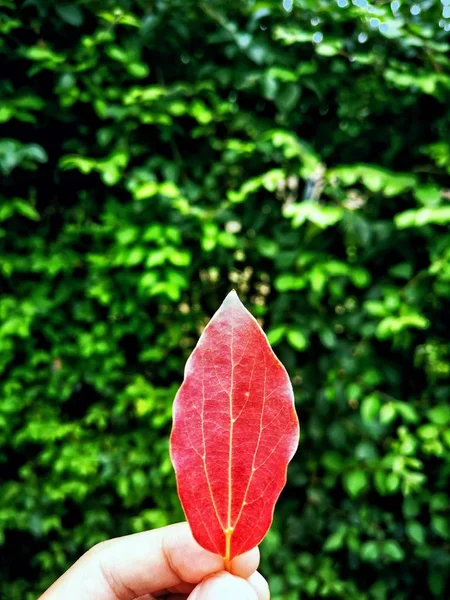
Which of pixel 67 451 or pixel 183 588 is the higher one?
pixel 183 588

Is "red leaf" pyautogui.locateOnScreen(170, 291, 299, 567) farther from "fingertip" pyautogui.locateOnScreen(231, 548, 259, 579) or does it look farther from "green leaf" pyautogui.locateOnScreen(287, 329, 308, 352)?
"green leaf" pyautogui.locateOnScreen(287, 329, 308, 352)

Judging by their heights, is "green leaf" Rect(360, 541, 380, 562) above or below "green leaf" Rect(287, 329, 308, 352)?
below

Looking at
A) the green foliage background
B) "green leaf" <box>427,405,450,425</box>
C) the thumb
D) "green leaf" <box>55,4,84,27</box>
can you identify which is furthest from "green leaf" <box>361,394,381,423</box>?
"green leaf" <box>55,4,84,27</box>

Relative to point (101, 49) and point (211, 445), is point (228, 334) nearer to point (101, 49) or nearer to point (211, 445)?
point (211, 445)

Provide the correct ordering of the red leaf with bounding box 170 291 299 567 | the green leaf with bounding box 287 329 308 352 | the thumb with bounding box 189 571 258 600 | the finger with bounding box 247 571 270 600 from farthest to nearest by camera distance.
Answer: the green leaf with bounding box 287 329 308 352 < the finger with bounding box 247 571 270 600 < the thumb with bounding box 189 571 258 600 < the red leaf with bounding box 170 291 299 567

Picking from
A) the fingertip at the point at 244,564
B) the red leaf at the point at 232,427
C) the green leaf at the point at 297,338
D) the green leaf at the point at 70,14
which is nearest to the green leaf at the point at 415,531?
the green leaf at the point at 297,338

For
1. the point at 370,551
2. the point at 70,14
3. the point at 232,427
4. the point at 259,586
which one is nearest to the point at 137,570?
the point at 259,586

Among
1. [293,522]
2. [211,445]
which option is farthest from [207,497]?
[293,522]
